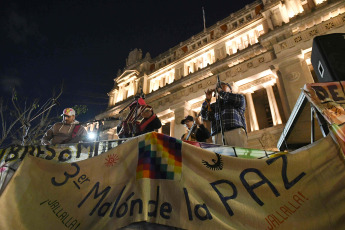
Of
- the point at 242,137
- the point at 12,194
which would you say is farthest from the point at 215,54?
the point at 12,194

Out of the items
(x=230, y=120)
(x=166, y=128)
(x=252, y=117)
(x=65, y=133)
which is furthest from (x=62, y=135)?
(x=166, y=128)

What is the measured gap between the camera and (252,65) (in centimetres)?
1461

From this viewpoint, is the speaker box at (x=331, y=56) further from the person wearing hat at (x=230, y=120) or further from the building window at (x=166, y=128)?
the building window at (x=166, y=128)

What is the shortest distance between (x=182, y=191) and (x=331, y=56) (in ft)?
10.8

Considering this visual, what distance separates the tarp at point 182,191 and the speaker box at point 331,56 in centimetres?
151

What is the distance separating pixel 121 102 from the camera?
2305 cm

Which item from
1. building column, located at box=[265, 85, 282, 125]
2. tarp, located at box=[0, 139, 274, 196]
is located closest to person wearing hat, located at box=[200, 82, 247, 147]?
tarp, located at box=[0, 139, 274, 196]

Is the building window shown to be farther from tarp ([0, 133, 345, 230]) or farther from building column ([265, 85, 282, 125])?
tarp ([0, 133, 345, 230])

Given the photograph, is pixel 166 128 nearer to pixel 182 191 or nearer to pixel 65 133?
pixel 65 133

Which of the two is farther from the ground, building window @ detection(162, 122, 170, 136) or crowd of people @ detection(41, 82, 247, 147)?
building window @ detection(162, 122, 170, 136)

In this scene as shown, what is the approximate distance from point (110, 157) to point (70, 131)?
12.0 ft

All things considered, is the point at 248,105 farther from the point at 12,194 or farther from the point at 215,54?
the point at 12,194

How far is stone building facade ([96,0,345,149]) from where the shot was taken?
12203 mm

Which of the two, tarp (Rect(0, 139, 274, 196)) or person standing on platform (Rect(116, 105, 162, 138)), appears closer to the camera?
Result: tarp (Rect(0, 139, 274, 196))
